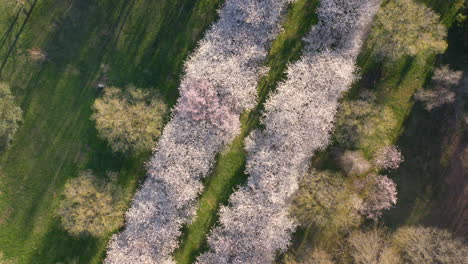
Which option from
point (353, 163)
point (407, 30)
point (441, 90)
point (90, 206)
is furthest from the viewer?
point (353, 163)

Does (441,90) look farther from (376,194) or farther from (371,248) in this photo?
(371,248)

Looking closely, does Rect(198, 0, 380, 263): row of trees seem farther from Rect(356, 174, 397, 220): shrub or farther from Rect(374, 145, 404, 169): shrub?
Rect(374, 145, 404, 169): shrub

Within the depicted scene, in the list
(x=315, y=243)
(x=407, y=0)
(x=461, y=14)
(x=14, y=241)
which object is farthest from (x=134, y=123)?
(x=461, y=14)

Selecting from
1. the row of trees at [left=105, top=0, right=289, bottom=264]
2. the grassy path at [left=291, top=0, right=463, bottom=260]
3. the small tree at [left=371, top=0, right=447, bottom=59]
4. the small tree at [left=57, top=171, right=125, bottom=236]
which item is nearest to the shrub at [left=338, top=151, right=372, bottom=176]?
the grassy path at [left=291, top=0, right=463, bottom=260]

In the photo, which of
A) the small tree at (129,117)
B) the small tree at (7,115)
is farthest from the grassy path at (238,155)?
the small tree at (7,115)

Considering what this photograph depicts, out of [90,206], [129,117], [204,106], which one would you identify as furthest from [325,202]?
[90,206]
